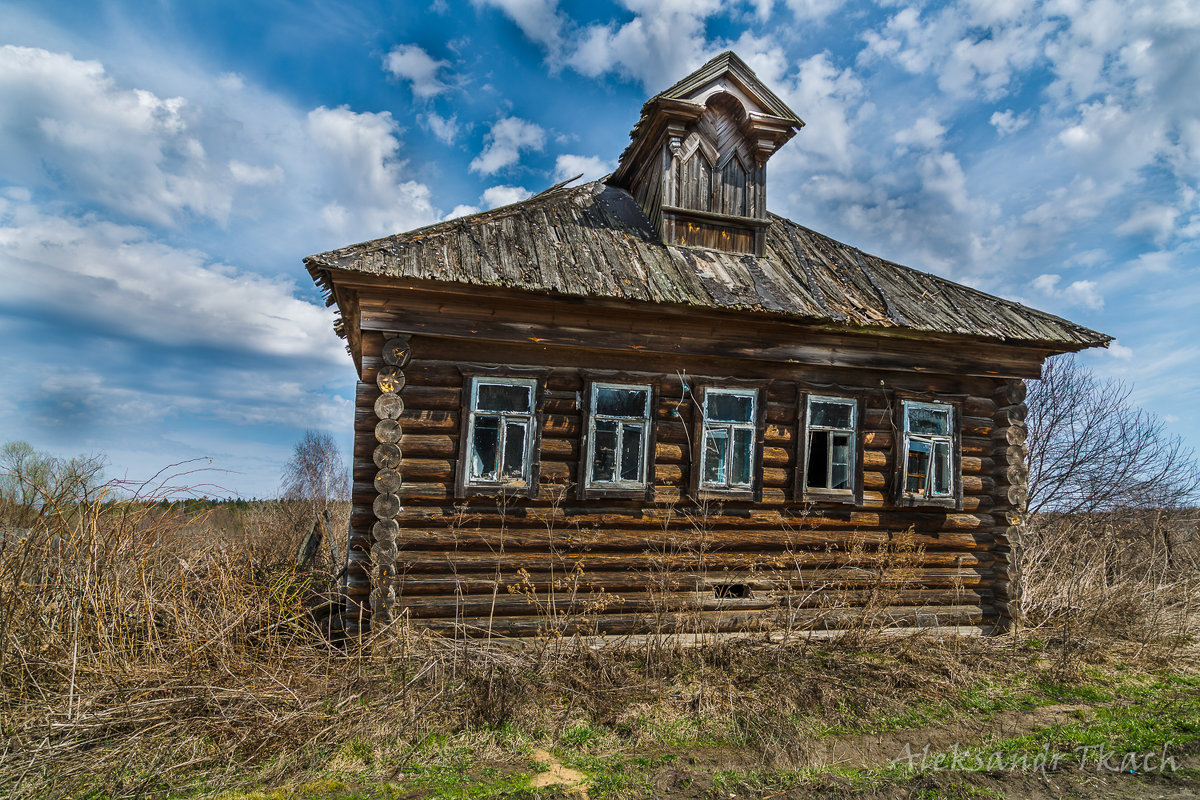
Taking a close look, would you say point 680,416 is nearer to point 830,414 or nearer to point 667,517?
point 667,517

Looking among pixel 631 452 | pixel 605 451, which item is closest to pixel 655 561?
pixel 631 452

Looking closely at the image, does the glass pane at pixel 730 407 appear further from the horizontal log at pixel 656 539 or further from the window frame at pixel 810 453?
the horizontal log at pixel 656 539

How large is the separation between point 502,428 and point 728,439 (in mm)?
2714

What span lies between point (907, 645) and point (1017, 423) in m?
3.58

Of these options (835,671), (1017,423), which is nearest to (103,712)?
(835,671)

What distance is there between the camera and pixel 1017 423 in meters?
8.62

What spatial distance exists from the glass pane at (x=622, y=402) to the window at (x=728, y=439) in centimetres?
76

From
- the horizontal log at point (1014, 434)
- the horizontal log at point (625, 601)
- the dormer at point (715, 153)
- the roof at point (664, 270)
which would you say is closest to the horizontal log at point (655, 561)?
the horizontal log at point (625, 601)

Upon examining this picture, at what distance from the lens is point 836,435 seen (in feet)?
26.9

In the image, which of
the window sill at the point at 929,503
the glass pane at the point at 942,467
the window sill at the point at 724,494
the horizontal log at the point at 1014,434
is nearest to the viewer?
the window sill at the point at 724,494

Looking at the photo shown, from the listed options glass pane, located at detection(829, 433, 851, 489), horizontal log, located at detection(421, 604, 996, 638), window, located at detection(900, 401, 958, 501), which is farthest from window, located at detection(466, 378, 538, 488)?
window, located at detection(900, 401, 958, 501)

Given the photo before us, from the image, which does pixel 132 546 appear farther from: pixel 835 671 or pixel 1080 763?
pixel 1080 763

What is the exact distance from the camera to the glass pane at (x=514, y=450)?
275 inches

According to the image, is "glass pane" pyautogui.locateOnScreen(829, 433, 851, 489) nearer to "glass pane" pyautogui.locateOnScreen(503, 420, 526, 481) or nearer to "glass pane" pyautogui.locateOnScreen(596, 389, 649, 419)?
"glass pane" pyautogui.locateOnScreen(596, 389, 649, 419)
